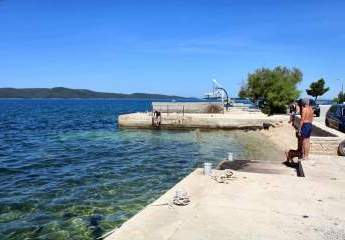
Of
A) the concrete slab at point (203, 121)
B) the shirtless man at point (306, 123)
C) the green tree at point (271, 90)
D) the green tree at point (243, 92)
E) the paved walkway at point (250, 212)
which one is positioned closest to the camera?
the paved walkway at point (250, 212)

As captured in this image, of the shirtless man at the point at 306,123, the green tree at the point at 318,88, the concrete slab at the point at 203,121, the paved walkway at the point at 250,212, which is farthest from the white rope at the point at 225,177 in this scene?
the green tree at the point at 318,88

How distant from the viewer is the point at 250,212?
8.26 meters

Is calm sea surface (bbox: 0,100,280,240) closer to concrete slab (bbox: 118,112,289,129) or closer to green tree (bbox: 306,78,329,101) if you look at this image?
concrete slab (bbox: 118,112,289,129)

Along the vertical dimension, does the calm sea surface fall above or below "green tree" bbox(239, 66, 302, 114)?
below

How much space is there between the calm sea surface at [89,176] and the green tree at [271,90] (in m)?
19.7

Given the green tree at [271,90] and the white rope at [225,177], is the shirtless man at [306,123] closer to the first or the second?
the white rope at [225,177]

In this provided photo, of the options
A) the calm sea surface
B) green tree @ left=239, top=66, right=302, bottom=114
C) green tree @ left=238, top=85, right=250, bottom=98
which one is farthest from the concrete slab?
green tree @ left=238, top=85, right=250, bottom=98

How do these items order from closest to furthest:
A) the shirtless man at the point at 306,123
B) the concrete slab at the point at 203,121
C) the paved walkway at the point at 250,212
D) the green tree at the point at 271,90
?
the paved walkway at the point at 250,212 < the shirtless man at the point at 306,123 < the concrete slab at the point at 203,121 < the green tree at the point at 271,90

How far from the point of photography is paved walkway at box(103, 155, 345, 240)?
7109mm

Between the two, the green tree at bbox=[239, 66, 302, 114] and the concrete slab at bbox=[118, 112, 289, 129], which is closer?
the concrete slab at bbox=[118, 112, 289, 129]

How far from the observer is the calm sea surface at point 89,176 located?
11.1m

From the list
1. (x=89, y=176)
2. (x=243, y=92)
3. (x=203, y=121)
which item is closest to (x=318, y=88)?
(x=243, y=92)

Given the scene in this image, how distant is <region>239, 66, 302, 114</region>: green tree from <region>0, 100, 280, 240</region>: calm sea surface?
19662 mm

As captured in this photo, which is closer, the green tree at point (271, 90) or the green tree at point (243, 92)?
the green tree at point (271, 90)
